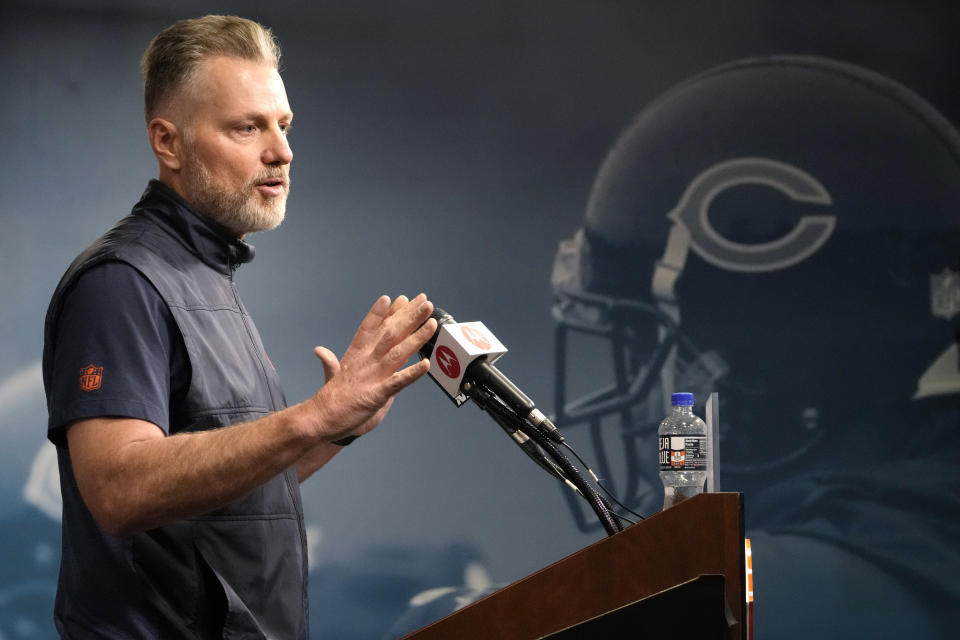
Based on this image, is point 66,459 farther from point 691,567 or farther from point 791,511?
point 791,511

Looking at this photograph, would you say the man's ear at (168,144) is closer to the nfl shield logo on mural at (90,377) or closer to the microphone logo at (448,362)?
the nfl shield logo on mural at (90,377)

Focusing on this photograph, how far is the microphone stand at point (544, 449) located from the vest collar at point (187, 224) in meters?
0.53

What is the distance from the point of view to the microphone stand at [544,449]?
1.12m

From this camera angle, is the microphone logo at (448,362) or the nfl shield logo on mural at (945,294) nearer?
the microphone logo at (448,362)

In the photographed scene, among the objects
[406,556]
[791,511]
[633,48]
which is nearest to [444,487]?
[406,556]

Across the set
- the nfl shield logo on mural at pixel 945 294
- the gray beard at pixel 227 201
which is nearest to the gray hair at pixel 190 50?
the gray beard at pixel 227 201

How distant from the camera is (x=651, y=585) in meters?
1.00

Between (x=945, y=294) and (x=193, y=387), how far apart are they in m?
2.92

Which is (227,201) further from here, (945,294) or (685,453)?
(945,294)

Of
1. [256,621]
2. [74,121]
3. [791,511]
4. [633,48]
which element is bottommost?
[256,621]

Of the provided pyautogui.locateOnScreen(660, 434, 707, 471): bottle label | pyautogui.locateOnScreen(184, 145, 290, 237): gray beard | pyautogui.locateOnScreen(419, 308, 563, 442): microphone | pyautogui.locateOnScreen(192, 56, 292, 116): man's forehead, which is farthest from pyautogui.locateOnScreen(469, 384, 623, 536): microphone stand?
pyautogui.locateOnScreen(192, 56, 292, 116): man's forehead

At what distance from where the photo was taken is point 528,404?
113 cm

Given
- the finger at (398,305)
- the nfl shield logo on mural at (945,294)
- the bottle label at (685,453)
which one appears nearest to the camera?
the finger at (398,305)

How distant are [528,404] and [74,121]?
3.02 metres
